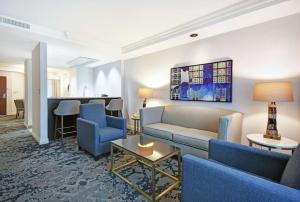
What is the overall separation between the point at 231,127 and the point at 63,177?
2.43 meters

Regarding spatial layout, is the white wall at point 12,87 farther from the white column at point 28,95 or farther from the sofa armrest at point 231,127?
the sofa armrest at point 231,127

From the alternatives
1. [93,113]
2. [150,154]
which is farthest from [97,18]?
[150,154]

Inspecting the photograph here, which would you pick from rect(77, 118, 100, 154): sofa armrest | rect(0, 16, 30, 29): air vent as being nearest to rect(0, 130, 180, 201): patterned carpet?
rect(77, 118, 100, 154): sofa armrest

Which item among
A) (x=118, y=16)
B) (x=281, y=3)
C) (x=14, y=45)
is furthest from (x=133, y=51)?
(x=281, y=3)

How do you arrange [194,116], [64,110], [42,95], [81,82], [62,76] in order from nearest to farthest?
[194,116], [42,95], [64,110], [81,82], [62,76]

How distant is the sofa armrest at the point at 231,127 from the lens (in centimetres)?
221

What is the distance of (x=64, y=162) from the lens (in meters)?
2.62

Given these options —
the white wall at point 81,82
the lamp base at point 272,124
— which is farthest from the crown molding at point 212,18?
the white wall at point 81,82

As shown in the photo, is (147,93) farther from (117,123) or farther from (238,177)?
(238,177)

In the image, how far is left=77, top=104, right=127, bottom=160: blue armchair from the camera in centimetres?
268

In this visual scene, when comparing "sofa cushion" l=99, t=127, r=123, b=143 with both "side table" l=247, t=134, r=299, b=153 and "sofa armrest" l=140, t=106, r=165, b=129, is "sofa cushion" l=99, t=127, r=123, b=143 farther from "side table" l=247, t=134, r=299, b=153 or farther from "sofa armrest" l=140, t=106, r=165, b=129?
"side table" l=247, t=134, r=299, b=153

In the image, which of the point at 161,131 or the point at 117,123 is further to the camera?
the point at 117,123

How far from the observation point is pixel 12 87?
7.76 m

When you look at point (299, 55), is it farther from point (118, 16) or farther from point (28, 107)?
point (28, 107)
